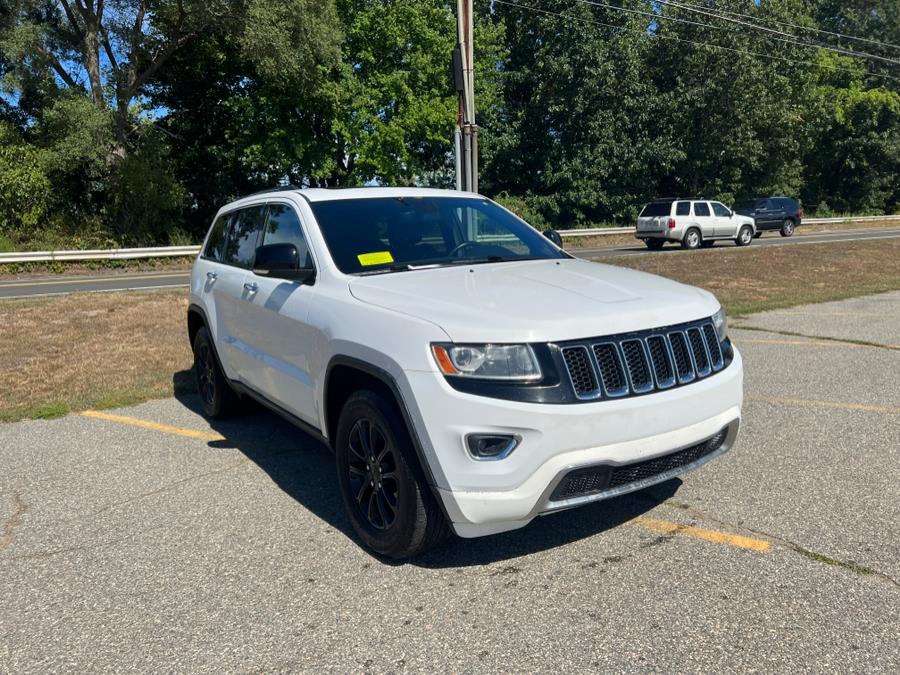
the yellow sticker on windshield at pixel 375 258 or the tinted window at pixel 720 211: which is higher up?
the yellow sticker on windshield at pixel 375 258

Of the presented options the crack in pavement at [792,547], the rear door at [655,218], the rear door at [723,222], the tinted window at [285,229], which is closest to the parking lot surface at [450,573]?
the crack in pavement at [792,547]

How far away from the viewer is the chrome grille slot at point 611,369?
314 centimetres

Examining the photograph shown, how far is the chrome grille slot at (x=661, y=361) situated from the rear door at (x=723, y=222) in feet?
80.0

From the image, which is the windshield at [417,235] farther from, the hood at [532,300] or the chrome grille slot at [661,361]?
the chrome grille slot at [661,361]

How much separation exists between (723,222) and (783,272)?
36.6ft

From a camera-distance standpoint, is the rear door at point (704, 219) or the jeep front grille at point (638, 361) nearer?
the jeep front grille at point (638, 361)

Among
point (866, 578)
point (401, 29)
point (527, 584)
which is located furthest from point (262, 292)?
point (401, 29)

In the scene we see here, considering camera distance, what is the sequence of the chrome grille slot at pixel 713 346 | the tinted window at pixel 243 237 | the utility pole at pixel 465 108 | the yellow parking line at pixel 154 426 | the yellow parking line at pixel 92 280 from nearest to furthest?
the chrome grille slot at pixel 713 346
the tinted window at pixel 243 237
the yellow parking line at pixel 154 426
the utility pole at pixel 465 108
the yellow parking line at pixel 92 280

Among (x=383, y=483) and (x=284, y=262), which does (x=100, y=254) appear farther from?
(x=383, y=483)

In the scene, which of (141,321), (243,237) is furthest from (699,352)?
(141,321)

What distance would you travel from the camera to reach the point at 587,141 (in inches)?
1347

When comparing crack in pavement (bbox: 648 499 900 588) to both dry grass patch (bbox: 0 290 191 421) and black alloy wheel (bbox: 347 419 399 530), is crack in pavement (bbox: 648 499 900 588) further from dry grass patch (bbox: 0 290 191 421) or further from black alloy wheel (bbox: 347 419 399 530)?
dry grass patch (bbox: 0 290 191 421)

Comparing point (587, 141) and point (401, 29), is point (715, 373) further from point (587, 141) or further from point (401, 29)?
point (587, 141)

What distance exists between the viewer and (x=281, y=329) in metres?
4.36
